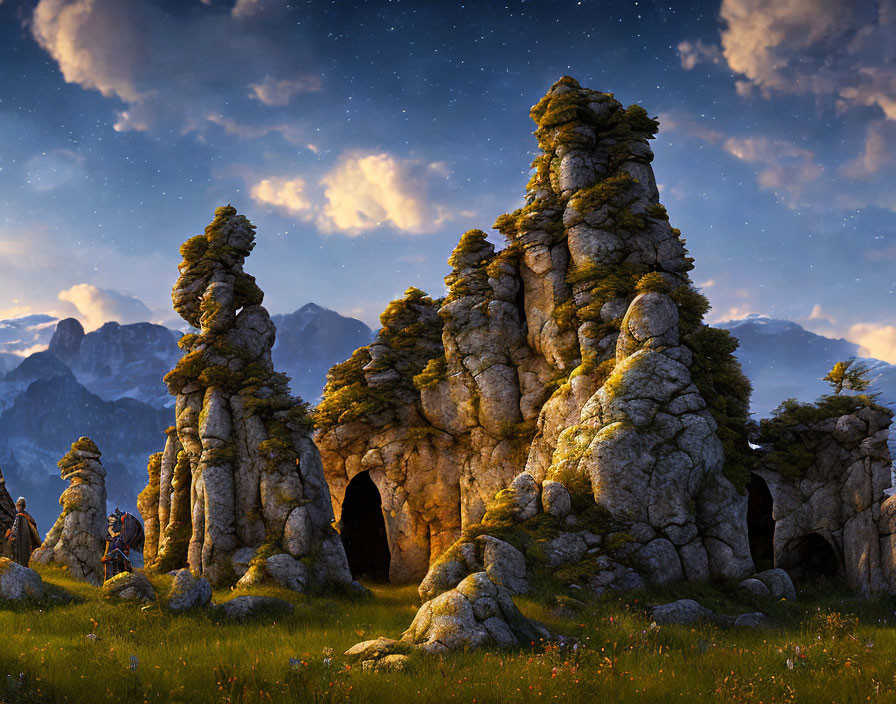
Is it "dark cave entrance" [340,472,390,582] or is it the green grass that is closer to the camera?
the green grass

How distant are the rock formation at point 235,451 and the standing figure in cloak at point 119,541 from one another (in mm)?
5230

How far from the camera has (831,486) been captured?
85.3ft

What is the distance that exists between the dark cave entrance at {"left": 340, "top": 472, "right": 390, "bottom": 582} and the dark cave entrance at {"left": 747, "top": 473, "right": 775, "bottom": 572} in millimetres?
22137

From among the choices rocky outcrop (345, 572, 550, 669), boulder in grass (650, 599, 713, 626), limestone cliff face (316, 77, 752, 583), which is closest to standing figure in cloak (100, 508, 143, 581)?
rocky outcrop (345, 572, 550, 669)

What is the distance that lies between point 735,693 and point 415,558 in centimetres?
2890

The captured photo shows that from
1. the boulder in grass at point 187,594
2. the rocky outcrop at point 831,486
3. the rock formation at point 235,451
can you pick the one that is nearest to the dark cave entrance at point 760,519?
the rocky outcrop at point 831,486

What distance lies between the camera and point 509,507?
22188 mm

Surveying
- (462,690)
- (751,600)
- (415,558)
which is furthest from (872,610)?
(415,558)

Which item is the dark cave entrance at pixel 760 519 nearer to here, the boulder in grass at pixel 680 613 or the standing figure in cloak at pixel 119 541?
the boulder in grass at pixel 680 613

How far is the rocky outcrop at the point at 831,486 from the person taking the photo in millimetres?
24109

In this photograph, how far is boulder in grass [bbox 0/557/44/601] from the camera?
15.9m

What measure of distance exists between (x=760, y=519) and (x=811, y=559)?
10.9 ft

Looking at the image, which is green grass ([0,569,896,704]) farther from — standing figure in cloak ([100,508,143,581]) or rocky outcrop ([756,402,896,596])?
rocky outcrop ([756,402,896,596])

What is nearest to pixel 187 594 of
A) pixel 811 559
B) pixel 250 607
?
pixel 250 607
